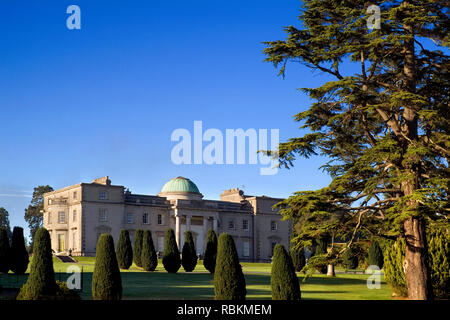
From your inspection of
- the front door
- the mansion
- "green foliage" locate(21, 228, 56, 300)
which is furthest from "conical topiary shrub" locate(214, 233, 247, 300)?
the front door

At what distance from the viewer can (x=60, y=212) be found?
72375mm

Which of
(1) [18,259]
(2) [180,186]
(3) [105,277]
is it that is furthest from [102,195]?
(3) [105,277]

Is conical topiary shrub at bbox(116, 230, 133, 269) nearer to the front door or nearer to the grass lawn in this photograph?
the grass lawn

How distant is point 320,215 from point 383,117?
4472 millimetres

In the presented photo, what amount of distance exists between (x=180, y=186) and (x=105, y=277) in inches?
2281

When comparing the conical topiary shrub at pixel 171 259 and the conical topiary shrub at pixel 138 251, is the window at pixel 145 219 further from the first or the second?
the conical topiary shrub at pixel 171 259

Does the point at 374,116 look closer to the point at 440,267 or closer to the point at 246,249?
the point at 440,267

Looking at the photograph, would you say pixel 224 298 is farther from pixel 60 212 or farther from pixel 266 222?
pixel 266 222

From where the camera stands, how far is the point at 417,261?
20.4 meters

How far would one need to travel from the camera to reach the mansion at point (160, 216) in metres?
70.1

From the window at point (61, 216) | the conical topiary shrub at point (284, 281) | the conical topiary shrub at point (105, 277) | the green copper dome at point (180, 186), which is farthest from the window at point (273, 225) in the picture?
the conical topiary shrub at point (284, 281)

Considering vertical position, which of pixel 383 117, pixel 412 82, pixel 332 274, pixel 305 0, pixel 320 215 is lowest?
pixel 332 274
